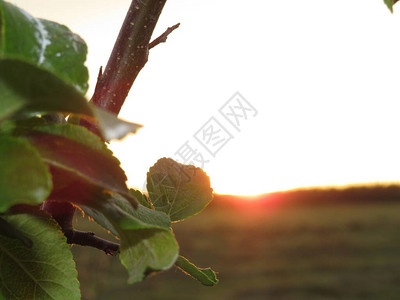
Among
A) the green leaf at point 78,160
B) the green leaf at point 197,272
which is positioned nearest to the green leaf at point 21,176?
the green leaf at point 78,160

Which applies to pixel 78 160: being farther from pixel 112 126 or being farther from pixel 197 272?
pixel 197 272

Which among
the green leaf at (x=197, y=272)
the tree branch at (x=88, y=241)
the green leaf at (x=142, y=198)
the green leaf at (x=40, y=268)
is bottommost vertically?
the tree branch at (x=88, y=241)

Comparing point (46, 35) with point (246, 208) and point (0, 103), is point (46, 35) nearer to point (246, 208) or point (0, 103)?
point (0, 103)

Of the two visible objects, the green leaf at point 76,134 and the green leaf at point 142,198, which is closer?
the green leaf at point 76,134

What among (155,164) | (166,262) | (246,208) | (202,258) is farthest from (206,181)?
(246,208)

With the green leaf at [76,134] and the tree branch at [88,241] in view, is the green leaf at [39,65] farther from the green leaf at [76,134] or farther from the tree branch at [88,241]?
the tree branch at [88,241]

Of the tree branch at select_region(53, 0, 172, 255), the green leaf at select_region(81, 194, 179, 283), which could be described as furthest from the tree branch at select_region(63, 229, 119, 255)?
the green leaf at select_region(81, 194, 179, 283)

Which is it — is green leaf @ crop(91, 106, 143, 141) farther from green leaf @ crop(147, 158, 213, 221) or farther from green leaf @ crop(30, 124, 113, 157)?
green leaf @ crop(147, 158, 213, 221)
